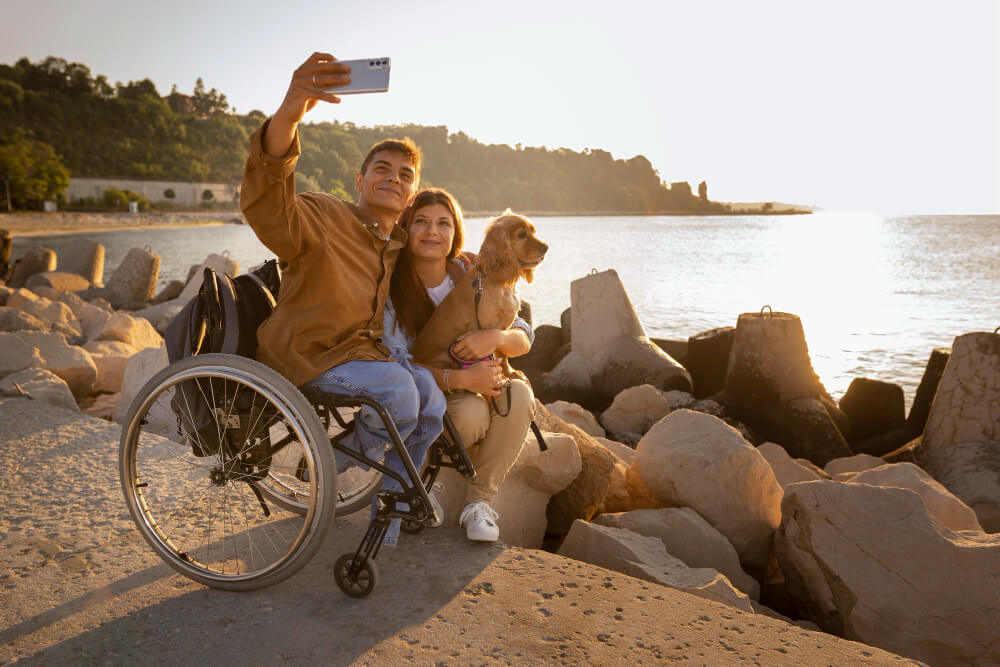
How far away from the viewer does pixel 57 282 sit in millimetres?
16906

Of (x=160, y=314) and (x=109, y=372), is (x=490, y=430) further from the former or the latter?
(x=160, y=314)

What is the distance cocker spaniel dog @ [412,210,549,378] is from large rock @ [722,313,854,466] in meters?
4.79

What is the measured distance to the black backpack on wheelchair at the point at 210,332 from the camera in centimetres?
230

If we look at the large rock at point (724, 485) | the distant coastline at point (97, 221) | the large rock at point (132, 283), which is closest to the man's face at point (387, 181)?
the large rock at point (724, 485)

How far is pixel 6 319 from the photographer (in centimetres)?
809

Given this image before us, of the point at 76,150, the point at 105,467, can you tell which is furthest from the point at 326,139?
the point at 105,467

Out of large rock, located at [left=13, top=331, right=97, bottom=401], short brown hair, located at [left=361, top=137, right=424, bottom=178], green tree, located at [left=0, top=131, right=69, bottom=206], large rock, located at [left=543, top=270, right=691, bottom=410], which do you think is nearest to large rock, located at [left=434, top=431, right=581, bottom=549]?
short brown hair, located at [left=361, top=137, right=424, bottom=178]

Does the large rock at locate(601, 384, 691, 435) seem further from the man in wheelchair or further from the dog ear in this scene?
the man in wheelchair

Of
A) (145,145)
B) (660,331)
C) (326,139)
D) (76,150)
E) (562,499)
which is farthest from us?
(326,139)

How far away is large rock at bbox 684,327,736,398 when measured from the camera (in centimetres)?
870

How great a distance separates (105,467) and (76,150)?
383 feet

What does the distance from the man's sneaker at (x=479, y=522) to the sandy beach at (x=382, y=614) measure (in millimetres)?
60

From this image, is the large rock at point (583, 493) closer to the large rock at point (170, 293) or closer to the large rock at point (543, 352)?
the large rock at point (543, 352)

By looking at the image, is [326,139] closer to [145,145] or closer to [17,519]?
[145,145]
